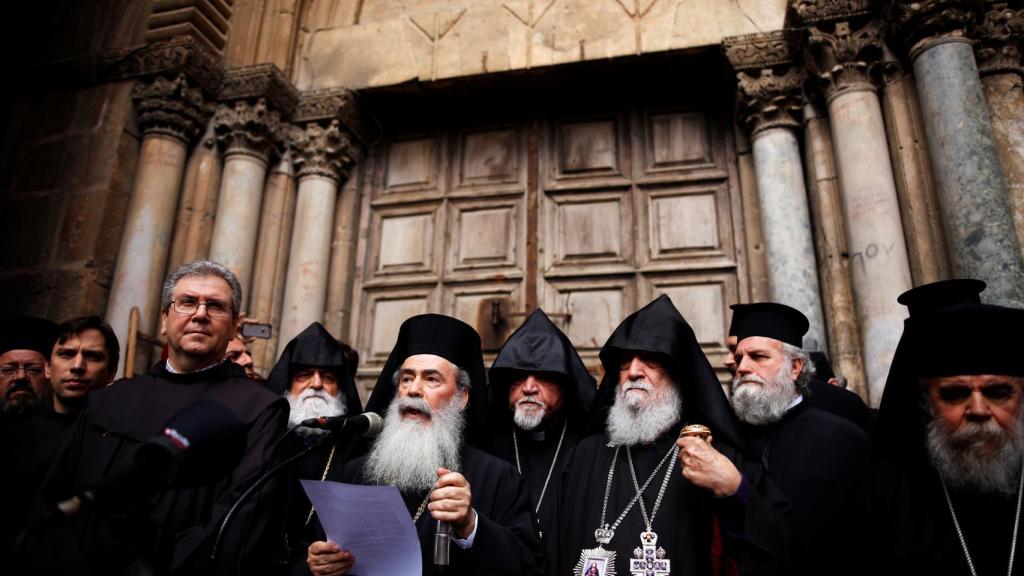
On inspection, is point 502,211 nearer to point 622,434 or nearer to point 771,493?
point 622,434

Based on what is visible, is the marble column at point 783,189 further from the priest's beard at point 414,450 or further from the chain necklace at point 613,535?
the priest's beard at point 414,450

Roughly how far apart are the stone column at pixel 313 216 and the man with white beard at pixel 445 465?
131 inches

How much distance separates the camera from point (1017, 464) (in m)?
2.38

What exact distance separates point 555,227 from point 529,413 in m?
3.36

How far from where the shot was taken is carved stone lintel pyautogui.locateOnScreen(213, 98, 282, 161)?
6.67 m

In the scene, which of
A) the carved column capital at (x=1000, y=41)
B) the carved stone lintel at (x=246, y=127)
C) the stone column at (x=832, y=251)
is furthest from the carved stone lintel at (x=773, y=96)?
the carved stone lintel at (x=246, y=127)

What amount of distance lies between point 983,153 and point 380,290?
17.7 feet

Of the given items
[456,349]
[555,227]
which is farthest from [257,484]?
[555,227]

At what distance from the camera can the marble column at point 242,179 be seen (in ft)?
21.2

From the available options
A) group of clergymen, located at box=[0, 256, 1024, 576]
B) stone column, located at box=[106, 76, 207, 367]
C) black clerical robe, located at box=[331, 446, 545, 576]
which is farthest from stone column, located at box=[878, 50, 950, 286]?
stone column, located at box=[106, 76, 207, 367]

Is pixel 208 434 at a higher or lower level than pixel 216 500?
higher

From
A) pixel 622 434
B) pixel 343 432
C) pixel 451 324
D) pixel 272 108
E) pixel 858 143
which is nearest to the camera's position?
pixel 343 432

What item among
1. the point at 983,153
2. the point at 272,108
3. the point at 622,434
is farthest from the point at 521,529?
the point at 272,108

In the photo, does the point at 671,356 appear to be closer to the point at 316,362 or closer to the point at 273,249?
the point at 316,362
